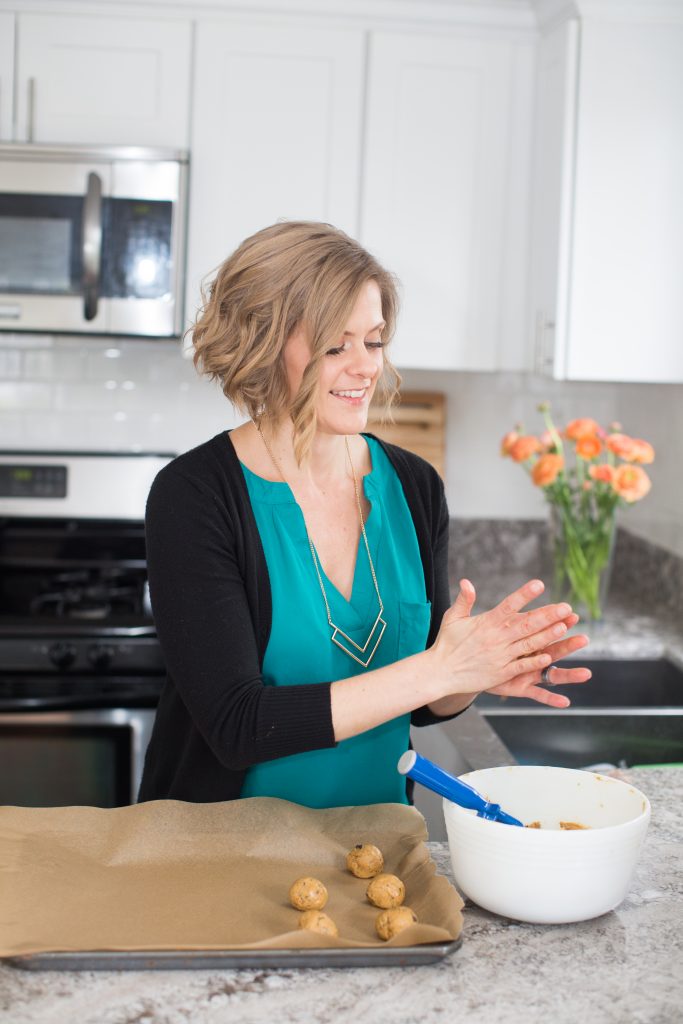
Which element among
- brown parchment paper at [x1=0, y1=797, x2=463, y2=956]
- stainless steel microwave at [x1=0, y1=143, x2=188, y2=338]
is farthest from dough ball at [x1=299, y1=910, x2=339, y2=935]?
stainless steel microwave at [x1=0, y1=143, x2=188, y2=338]

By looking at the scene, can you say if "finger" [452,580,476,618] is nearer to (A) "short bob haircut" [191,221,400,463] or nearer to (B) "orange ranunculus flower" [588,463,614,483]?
(A) "short bob haircut" [191,221,400,463]

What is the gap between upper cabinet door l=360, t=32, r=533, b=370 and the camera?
108 inches

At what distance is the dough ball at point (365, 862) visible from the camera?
3.72ft

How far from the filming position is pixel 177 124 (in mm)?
2723

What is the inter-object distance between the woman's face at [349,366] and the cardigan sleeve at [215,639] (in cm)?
18

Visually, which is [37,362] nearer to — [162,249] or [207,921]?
[162,249]

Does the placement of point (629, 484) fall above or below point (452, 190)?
below

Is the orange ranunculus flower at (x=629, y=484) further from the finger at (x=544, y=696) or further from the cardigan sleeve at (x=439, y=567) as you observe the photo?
the finger at (x=544, y=696)

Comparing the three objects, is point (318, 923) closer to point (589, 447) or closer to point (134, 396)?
point (589, 447)

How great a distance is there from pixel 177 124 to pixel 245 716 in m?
1.85

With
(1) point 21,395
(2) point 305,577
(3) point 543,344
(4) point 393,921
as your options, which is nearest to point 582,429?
(3) point 543,344

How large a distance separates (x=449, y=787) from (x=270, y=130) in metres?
1.98

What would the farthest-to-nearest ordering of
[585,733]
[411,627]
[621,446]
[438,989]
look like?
[621,446] < [585,733] < [411,627] < [438,989]

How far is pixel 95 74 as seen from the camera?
8.86 feet
